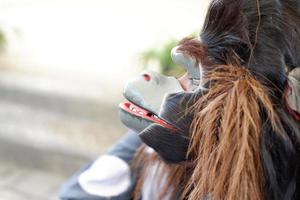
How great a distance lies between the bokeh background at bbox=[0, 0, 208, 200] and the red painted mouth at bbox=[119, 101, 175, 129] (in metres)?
0.46

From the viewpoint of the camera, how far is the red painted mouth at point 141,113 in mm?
617

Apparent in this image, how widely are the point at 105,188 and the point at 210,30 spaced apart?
1.38 ft

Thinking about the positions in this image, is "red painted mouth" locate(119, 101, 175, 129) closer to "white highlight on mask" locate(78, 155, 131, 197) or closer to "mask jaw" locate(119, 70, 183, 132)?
"mask jaw" locate(119, 70, 183, 132)

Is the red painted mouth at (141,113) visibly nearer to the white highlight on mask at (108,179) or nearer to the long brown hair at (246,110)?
the long brown hair at (246,110)

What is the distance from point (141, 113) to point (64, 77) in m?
1.96

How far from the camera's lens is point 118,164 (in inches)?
35.3

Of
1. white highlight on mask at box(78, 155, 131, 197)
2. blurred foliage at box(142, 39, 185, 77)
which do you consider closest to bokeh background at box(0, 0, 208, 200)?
blurred foliage at box(142, 39, 185, 77)

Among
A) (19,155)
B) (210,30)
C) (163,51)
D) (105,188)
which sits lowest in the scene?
(19,155)

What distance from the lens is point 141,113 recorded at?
2.13ft

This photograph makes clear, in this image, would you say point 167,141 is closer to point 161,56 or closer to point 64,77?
point 161,56

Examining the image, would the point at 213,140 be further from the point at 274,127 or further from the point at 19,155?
the point at 19,155

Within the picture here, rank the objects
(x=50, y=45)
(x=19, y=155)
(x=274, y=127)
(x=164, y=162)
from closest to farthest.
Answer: (x=274, y=127)
(x=164, y=162)
(x=19, y=155)
(x=50, y=45)

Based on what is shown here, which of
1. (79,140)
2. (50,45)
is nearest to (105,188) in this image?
(79,140)

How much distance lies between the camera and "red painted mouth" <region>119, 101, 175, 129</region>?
0.62 metres
